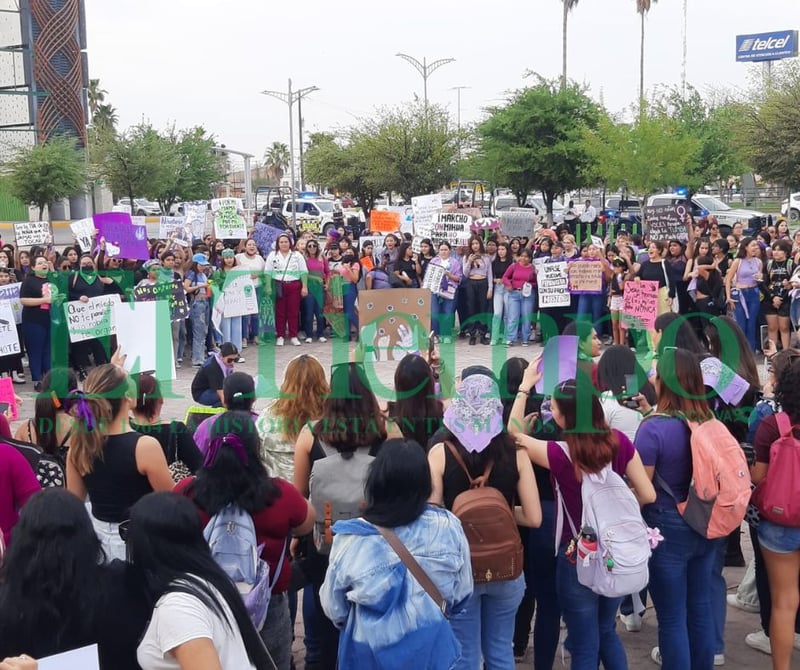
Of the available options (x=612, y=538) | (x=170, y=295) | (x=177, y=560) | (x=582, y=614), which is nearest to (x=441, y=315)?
(x=170, y=295)

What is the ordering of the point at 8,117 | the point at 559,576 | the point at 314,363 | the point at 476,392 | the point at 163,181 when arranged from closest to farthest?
1. the point at 476,392
2. the point at 559,576
3. the point at 314,363
4. the point at 163,181
5. the point at 8,117

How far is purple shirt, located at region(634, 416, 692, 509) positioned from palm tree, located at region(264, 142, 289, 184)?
364ft

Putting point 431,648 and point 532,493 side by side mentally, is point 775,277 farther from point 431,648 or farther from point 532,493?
point 431,648

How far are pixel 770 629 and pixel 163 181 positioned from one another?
1449 inches

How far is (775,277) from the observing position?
12.7 meters

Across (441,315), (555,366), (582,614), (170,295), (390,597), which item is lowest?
(582,614)

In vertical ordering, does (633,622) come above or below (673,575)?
below

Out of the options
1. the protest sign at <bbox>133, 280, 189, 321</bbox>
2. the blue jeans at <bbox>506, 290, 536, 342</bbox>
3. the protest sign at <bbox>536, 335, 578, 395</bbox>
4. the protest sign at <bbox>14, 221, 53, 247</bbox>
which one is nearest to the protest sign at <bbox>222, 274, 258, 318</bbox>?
the protest sign at <bbox>133, 280, 189, 321</bbox>

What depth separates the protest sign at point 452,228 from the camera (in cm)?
1662

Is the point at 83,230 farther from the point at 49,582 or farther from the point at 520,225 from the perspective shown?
the point at 49,582

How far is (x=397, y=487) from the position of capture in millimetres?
3441

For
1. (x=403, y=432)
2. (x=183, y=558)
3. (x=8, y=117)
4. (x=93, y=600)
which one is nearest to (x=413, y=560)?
(x=183, y=558)

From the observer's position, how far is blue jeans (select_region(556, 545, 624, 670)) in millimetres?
4355

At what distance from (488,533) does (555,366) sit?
56.4 inches
